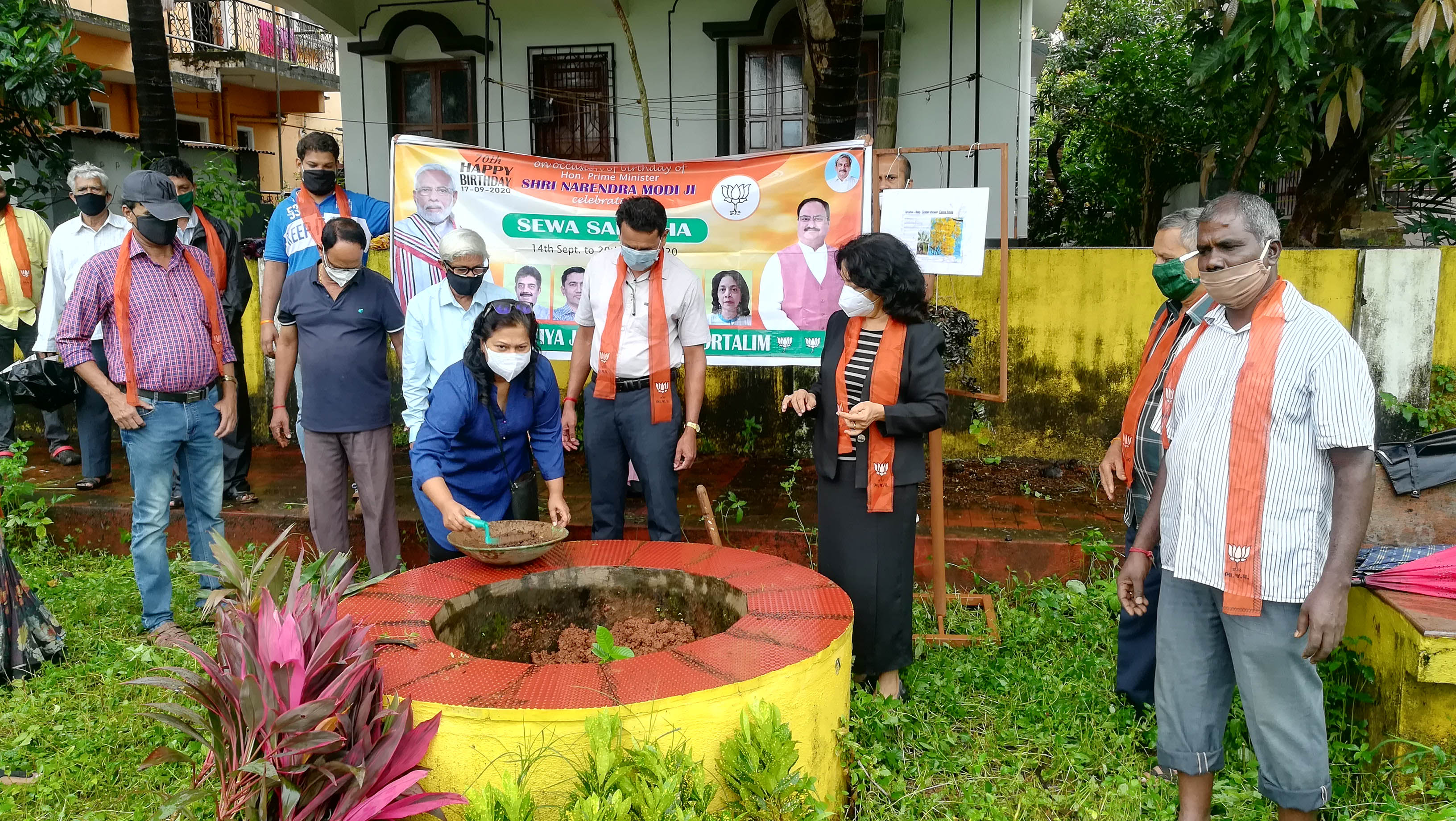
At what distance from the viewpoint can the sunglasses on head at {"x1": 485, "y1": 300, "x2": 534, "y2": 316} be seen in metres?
3.78

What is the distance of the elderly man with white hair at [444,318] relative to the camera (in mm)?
4270

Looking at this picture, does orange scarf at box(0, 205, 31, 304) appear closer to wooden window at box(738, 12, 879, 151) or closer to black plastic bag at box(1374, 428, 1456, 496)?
wooden window at box(738, 12, 879, 151)

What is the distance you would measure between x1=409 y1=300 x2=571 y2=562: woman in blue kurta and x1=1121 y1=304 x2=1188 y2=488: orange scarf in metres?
2.12

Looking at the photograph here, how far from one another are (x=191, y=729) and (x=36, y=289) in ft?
16.7

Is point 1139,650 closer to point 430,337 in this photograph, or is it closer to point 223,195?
point 430,337

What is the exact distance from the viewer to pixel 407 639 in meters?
2.87

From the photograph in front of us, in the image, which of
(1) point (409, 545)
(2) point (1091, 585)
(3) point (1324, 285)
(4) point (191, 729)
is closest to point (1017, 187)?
(3) point (1324, 285)

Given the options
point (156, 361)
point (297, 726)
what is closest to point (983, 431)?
point (156, 361)

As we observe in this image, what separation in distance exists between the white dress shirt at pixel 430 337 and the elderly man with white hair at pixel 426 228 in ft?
3.78

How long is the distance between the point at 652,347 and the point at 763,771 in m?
2.26

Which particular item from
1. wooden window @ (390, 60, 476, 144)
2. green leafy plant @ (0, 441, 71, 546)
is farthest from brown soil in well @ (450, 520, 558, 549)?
wooden window @ (390, 60, 476, 144)

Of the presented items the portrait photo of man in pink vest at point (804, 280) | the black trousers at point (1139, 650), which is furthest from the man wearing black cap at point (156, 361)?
the black trousers at point (1139, 650)

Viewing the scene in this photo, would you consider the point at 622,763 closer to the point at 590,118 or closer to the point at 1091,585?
the point at 1091,585

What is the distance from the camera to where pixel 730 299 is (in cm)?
535
